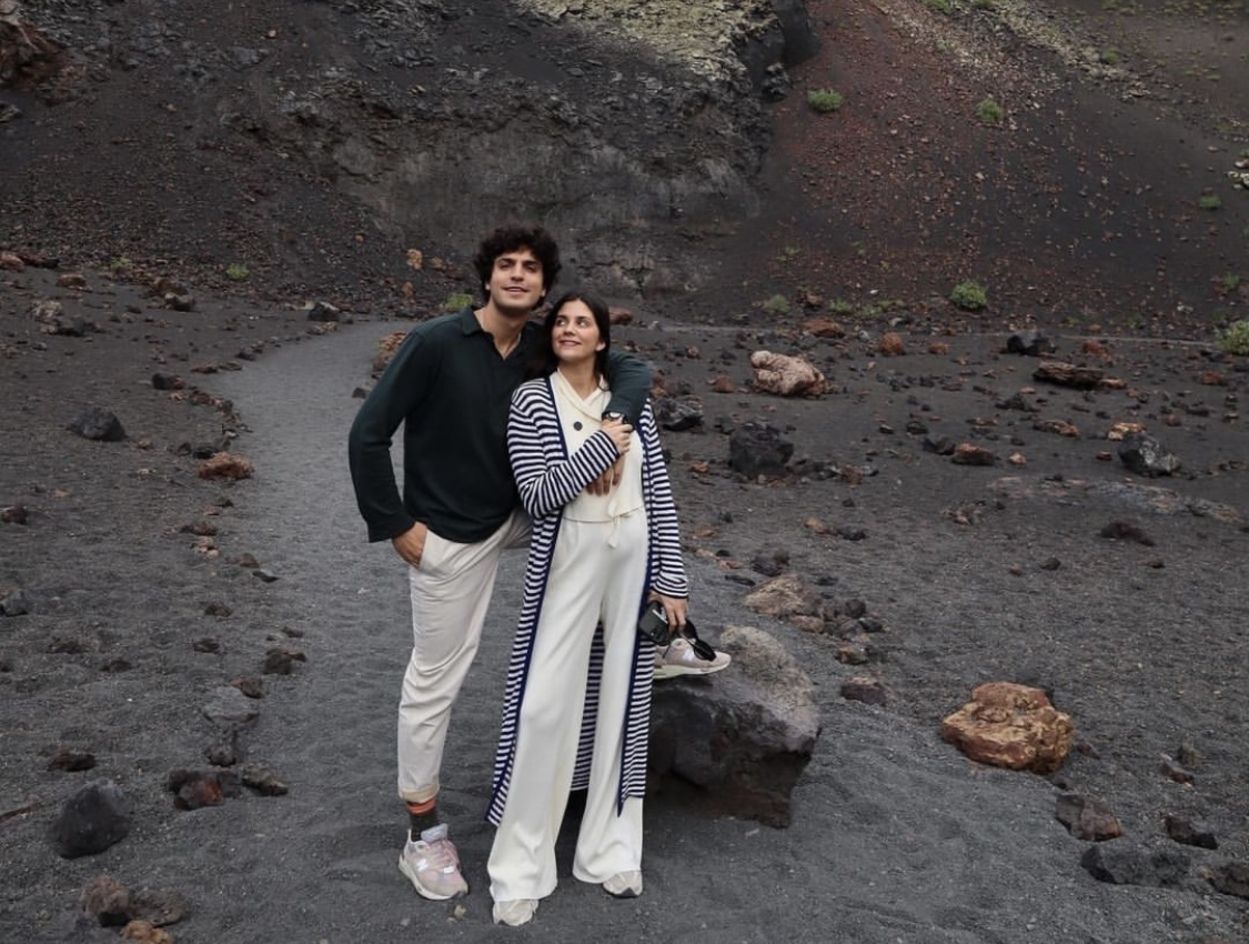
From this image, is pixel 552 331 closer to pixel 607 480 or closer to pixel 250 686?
pixel 607 480

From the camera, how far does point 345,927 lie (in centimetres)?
330

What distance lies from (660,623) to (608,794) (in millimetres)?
606

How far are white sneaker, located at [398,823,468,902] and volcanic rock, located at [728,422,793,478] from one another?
721 centimetres

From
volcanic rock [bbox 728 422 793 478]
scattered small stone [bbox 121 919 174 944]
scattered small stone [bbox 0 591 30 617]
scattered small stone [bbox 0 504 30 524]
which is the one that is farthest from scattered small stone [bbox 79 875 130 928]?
volcanic rock [bbox 728 422 793 478]

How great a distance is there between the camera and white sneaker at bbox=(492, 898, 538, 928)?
3318 mm

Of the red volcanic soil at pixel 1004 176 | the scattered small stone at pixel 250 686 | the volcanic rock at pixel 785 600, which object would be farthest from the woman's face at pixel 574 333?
the red volcanic soil at pixel 1004 176

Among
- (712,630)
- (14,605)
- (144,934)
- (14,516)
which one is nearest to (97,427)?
(14,516)

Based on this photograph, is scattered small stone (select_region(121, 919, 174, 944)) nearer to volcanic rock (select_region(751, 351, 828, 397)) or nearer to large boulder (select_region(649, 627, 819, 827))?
large boulder (select_region(649, 627, 819, 827))

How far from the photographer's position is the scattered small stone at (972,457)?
11.1 meters

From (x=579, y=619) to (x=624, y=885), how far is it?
95 cm

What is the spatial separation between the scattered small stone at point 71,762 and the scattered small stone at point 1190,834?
4354mm

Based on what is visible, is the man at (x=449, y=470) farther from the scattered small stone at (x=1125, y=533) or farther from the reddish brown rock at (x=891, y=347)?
the reddish brown rock at (x=891, y=347)

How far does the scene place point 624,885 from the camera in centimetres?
350

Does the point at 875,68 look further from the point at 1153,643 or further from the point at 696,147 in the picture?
the point at 1153,643
